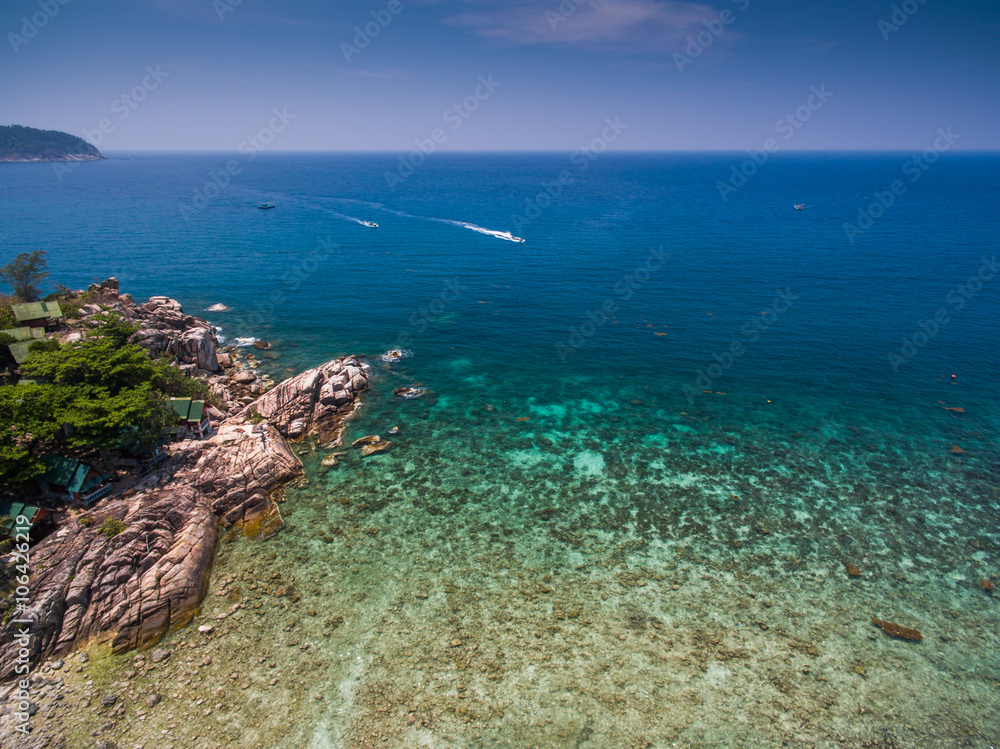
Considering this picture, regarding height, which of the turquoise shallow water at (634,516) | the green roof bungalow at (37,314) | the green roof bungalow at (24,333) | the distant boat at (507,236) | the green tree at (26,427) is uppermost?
the distant boat at (507,236)

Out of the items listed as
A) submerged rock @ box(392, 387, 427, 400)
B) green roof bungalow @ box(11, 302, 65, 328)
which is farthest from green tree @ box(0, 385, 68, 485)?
submerged rock @ box(392, 387, 427, 400)

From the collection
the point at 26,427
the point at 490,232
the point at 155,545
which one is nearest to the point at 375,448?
the point at 155,545

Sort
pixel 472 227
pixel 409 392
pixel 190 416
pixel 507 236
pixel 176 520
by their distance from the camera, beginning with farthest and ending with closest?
pixel 472 227 → pixel 507 236 → pixel 409 392 → pixel 190 416 → pixel 176 520

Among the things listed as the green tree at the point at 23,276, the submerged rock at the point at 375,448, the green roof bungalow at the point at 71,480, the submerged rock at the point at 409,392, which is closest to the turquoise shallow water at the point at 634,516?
the submerged rock at the point at 375,448

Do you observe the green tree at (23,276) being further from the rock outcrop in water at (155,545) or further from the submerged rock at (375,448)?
the submerged rock at (375,448)

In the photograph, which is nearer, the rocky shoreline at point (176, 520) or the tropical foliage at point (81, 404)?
the rocky shoreline at point (176, 520)

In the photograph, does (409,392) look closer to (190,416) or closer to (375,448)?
(375,448)

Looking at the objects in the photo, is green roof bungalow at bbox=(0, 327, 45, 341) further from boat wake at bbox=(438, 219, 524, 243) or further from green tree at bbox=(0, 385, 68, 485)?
boat wake at bbox=(438, 219, 524, 243)
